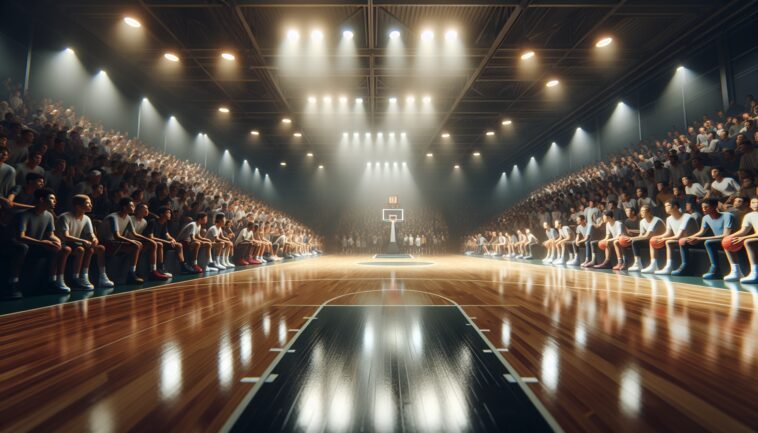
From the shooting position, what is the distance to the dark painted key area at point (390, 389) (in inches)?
35.3

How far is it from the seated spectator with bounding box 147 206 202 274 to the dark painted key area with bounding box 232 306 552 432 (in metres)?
3.82

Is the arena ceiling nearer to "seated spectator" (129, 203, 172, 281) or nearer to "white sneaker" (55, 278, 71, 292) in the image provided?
"seated spectator" (129, 203, 172, 281)

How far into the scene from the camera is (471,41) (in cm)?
779

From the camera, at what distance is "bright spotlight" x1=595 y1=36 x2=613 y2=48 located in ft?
24.7

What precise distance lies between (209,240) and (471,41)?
22.1ft

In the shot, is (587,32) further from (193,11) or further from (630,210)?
(193,11)

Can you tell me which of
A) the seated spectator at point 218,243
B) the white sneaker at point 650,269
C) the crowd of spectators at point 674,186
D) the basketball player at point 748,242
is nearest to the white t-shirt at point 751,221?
the basketball player at point 748,242

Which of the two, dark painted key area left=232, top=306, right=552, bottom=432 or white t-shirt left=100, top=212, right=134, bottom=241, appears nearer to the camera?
dark painted key area left=232, top=306, right=552, bottom=432

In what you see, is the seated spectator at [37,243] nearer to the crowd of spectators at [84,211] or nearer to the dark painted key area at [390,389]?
the crowd of spectators at [84,211]

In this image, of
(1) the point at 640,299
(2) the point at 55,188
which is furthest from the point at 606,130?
(2) the point at 55,188

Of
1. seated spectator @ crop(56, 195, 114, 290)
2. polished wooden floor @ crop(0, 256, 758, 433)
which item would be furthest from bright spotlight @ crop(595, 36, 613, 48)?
seated spectator @ crop(56, 195, 114, 290)

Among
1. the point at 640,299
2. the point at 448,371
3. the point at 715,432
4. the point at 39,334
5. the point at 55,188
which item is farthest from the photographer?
the point at 55,188

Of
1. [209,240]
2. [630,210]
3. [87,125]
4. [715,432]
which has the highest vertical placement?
[87,125]

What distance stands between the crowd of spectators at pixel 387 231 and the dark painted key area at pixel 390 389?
1588 centimetres
